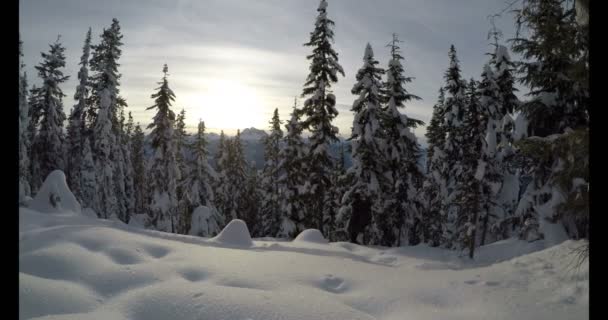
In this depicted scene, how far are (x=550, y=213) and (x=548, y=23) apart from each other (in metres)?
9.89

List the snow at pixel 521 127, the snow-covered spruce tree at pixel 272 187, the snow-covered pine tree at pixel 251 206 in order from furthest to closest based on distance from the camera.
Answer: the snow-covered pine tree at pixel 251 206
the snow-covered spruce tree at pixel 272 187
the snow at pixel 521 127

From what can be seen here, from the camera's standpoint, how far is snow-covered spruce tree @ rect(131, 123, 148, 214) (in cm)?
5091

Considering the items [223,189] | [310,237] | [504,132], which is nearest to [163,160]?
[223,189]

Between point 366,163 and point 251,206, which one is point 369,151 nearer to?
point 366,163

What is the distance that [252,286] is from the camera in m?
6.58

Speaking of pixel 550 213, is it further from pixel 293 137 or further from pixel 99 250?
pixel 293 137

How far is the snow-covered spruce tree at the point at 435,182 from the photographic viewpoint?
29.9 meters

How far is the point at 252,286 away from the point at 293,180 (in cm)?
2061

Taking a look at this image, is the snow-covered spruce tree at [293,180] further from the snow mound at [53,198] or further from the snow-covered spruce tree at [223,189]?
the snow-covered spruce tree at [223,189]

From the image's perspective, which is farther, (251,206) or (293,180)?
(251,206)

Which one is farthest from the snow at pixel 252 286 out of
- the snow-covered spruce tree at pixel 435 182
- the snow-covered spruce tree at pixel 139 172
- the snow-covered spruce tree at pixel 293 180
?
the snow-covered spruce tree at pixel 139 172

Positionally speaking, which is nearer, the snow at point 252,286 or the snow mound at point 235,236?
the snow at point 252,286

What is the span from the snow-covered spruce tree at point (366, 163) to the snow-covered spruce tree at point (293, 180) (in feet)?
13.1
